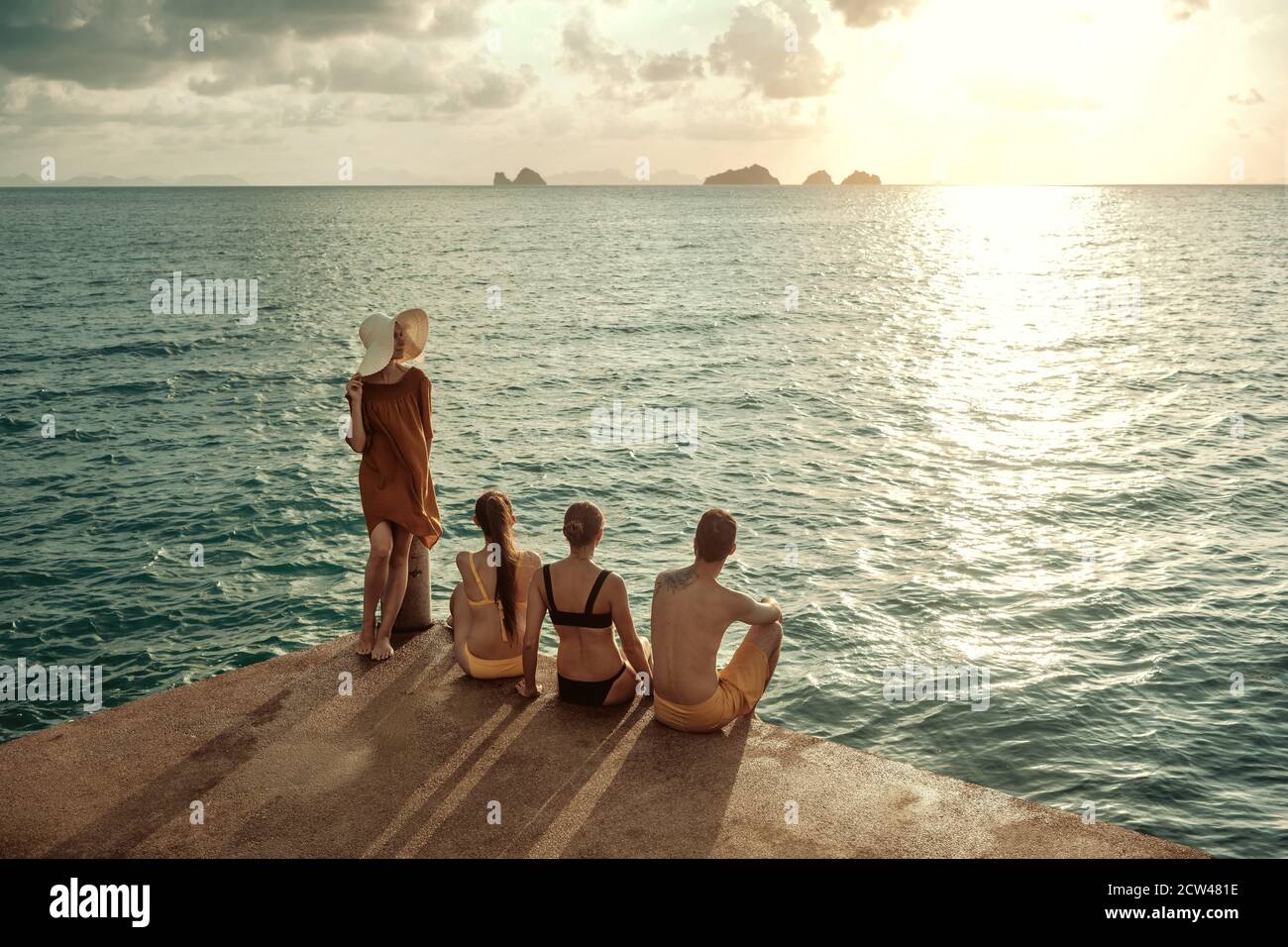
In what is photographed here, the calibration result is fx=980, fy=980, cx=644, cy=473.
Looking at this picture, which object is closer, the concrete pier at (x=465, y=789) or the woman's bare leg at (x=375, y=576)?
the concrete pier at (x=465, y=789)

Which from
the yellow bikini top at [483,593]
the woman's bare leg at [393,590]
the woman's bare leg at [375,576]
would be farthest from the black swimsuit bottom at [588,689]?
the woman's bare leg at [375,576]

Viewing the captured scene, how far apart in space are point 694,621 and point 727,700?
1.85 ft

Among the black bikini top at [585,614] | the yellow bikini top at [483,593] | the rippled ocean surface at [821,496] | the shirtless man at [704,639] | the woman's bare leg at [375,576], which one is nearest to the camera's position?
the shirtless man at [704,639]

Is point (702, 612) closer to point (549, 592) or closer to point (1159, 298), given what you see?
point (549, 592)

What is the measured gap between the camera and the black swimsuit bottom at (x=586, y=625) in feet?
19.4

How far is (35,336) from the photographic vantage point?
34.4 m

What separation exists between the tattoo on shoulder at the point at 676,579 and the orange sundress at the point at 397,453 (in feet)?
6.44

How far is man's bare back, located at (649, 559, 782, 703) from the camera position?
229 inches

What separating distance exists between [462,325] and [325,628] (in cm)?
2865

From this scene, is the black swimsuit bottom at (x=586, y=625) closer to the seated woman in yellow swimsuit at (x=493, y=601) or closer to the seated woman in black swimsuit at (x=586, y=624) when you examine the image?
the seated woman in black swimsuit at (x=586, y=624)

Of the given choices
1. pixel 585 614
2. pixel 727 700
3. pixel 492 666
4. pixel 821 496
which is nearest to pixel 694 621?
pixel 727 700

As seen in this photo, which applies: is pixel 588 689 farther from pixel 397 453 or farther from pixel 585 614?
pixel 397 453

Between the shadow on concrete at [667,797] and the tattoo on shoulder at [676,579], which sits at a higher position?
the tattoo on shoulder at [676,579]
